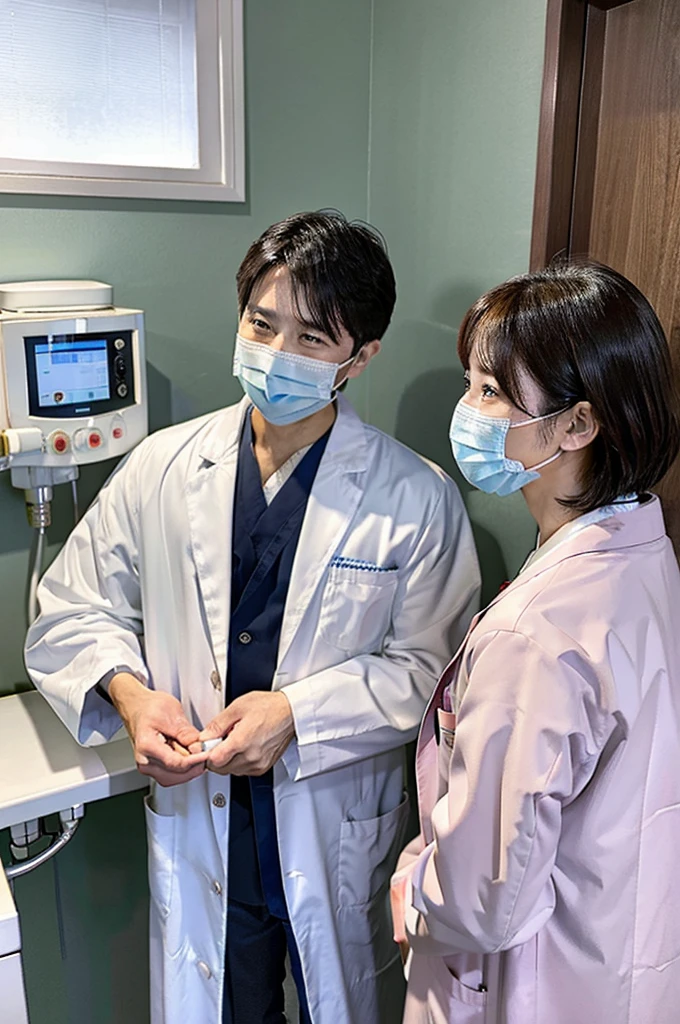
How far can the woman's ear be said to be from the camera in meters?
0.94

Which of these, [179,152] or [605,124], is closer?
[605,124]

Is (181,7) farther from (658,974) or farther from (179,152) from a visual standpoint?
(658,974)

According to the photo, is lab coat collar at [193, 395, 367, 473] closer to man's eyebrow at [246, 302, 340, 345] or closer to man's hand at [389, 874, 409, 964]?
man's eyebrow at [246, 302, 340, 345]

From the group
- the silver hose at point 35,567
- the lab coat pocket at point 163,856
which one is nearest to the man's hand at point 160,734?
the lab coat pocket at point 163,856

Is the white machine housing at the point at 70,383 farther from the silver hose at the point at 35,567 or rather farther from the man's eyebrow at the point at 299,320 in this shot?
the man's eyebrow at the point at 299,320

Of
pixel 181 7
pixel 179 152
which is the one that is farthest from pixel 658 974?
pixel 181 7

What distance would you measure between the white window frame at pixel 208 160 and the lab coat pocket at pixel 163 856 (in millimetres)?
1070

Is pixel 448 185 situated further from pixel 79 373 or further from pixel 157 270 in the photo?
pixel 79 373

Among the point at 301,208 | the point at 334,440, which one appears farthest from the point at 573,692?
the point at 301,208

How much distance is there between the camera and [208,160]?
1.65m

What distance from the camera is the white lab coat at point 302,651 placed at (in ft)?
4.37

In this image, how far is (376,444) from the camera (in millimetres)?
1422

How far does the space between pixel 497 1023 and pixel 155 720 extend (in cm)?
60

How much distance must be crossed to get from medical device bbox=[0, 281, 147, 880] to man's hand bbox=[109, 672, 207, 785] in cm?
20
